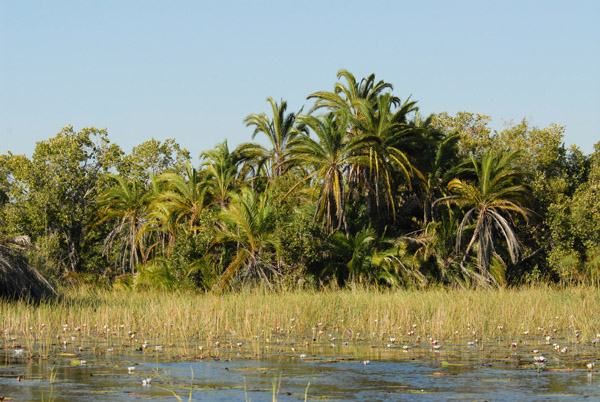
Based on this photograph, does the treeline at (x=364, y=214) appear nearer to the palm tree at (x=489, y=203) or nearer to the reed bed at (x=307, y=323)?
the palm tree at (x=489, y=203)

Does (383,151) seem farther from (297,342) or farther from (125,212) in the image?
(297,342)

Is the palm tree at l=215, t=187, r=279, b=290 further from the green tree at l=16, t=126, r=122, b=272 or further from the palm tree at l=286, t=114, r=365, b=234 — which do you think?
the green tree at l=16, t=126, r=122, b=272

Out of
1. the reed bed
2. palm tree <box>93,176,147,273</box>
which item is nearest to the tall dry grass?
the reed bed

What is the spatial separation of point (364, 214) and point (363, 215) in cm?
18

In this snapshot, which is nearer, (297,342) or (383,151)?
(297,342)

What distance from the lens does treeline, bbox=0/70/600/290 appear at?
2752cm

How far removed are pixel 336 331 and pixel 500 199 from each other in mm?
15635

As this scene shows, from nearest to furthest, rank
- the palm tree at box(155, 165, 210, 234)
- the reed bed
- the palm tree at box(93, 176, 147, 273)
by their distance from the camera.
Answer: the reed bed → the palm tree at box(155, 165, 210, 234) → the palm tree at box(93, 176, 147, 273)

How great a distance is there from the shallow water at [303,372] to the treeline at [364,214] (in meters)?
13.6

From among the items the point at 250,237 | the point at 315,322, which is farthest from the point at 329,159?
the point at 315,322

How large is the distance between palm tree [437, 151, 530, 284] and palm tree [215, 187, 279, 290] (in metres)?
6.61

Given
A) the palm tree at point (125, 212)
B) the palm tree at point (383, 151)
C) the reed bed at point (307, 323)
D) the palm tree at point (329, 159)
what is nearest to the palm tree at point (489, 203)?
the palm tree at point (383, 151)

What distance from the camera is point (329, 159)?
1095 inches

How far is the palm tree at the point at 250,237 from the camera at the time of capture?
2732 cm
